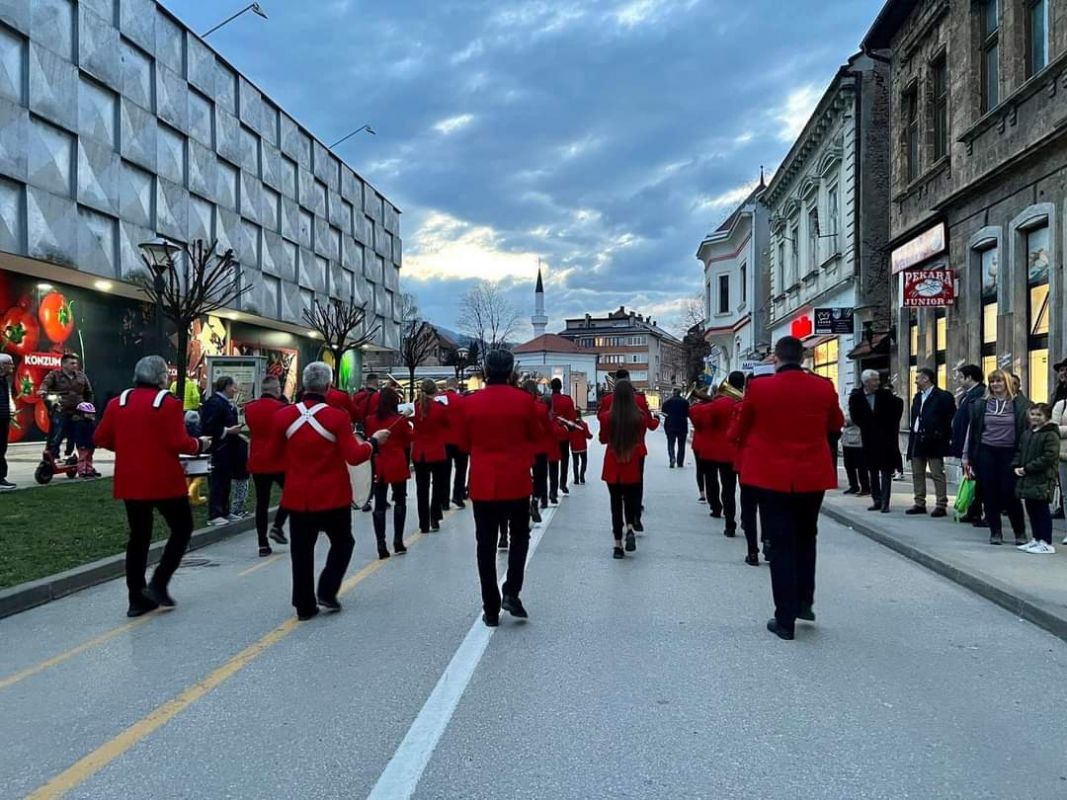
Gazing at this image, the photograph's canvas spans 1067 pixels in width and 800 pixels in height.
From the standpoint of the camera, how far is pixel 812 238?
28.6 m

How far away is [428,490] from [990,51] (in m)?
12.6

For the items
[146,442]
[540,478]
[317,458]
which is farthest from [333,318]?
[317,458]

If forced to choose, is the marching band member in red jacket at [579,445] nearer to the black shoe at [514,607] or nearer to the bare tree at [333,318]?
the black shoe at [514,607]

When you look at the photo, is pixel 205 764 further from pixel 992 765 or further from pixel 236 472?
pixel 236 472

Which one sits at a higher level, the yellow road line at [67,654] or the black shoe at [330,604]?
the black shoe at [330,604]

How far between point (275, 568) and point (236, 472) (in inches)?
101

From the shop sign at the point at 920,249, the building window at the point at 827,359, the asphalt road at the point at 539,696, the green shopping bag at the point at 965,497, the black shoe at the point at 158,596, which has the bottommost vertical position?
the asphalt road at the point at 539,696

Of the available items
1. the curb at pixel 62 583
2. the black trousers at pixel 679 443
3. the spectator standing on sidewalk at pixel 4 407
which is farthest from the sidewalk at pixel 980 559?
the spectator standing on sidewalk at pixel 4 407

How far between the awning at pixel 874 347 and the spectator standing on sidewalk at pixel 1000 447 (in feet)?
40.9

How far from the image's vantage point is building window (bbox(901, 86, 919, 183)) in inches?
730

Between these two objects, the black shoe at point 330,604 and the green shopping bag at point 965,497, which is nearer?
the black shoe at point 330,604

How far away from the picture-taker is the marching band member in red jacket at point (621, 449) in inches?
323

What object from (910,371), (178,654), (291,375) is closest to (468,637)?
(178,654)

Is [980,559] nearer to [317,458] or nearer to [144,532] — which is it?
[317,458]
